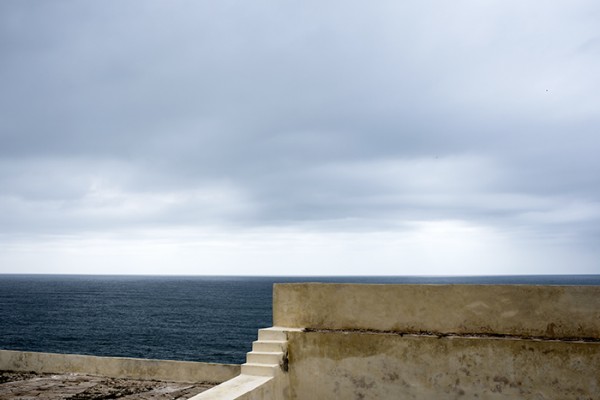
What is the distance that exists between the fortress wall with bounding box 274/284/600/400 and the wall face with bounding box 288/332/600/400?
1 centimetres

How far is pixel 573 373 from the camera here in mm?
6305

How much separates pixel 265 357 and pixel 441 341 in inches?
102

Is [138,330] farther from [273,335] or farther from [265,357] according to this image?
[265,357]

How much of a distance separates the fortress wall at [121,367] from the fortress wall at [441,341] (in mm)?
2323

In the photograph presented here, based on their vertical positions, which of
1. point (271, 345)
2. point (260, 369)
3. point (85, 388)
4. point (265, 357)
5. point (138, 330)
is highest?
point (271, 345)

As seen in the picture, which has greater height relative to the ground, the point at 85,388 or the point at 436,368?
the point at 436,368

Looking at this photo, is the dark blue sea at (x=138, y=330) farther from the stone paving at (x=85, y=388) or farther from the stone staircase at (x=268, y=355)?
the stone staircase at (x=268, y=355)

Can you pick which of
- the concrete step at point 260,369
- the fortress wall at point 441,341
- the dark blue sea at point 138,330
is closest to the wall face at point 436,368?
the fortress wall at point 441,341

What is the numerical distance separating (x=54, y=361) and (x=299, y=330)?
5.97 m

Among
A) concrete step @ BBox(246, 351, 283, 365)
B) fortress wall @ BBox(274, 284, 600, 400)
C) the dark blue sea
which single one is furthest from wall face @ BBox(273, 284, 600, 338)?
the dark blue sea

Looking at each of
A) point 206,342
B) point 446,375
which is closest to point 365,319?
point 446,375

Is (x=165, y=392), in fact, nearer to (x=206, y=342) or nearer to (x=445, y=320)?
(x=445, y=320)

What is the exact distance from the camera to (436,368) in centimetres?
684

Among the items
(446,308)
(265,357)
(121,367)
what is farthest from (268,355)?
(121,367)
